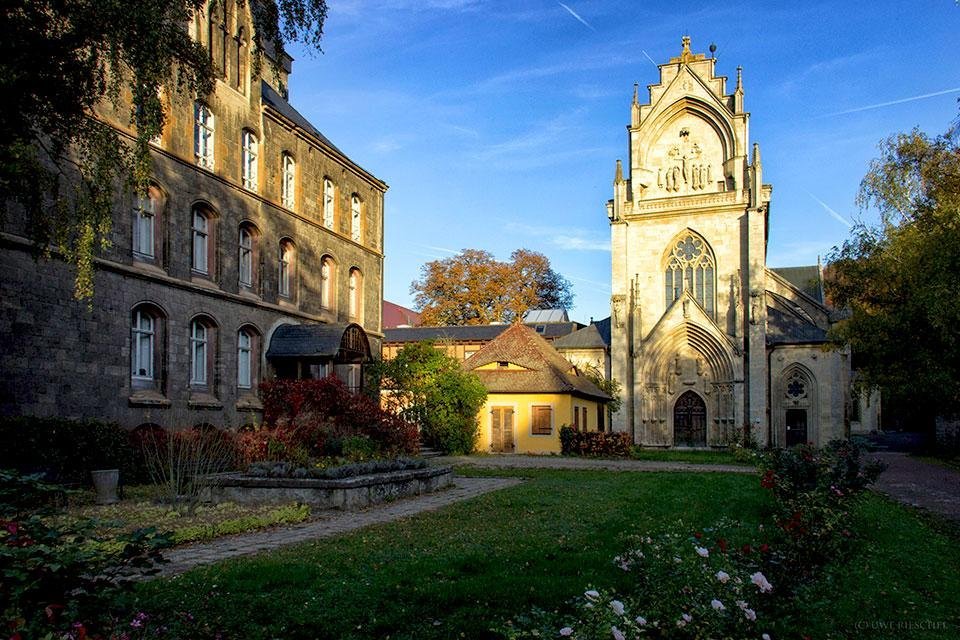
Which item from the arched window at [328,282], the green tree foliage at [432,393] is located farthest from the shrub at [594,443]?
the arched window at [328,282]

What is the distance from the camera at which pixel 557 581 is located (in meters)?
7.12

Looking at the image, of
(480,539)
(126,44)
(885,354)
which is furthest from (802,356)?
(126,44)

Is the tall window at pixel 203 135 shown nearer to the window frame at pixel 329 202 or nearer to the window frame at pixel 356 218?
the window frame at pixel 329 202

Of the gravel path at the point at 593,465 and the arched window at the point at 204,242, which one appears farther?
the gravel path at the point at 593,465

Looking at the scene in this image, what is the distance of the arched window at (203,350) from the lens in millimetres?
21938

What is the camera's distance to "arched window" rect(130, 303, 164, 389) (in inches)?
769

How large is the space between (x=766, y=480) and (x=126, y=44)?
410 inches

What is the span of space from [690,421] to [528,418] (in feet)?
35.8

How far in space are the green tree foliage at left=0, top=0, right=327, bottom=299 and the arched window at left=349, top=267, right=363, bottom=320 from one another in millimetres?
19985

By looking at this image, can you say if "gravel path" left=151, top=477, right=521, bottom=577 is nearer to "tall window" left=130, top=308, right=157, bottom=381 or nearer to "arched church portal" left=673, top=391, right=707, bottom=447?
"tall window" left=130, top=308, right=157, bottom=381

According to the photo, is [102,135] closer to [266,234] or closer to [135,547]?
[135,547]

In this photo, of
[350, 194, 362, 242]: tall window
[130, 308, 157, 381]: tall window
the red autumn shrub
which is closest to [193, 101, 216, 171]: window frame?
[130, 308, 157, 381]: tall window

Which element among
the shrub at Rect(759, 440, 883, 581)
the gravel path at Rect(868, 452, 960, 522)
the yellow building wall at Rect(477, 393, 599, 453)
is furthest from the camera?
the yellow building wall at Rect(477, 393, 599, 453)

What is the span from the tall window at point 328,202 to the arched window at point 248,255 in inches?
183
